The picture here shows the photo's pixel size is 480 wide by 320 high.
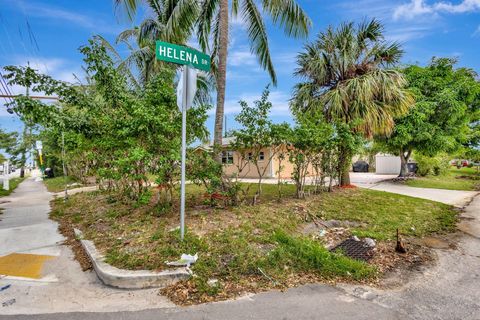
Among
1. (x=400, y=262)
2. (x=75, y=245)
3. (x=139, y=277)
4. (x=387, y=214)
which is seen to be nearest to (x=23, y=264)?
(x=75, y=245)

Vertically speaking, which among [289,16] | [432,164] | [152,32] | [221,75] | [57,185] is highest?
[152,32]

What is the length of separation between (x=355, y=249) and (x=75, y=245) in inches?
197

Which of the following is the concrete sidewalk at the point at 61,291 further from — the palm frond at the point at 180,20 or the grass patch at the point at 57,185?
the grass patch at the point at 57,185

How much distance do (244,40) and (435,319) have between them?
8597 millimetres

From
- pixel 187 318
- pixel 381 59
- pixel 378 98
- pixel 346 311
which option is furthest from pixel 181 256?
pixel 381 59

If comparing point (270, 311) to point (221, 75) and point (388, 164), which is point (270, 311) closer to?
point (221, 75)

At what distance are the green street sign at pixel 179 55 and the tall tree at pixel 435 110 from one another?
1201 centimetres

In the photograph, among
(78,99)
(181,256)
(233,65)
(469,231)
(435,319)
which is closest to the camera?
(435,319)

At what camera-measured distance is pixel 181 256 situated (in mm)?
3721

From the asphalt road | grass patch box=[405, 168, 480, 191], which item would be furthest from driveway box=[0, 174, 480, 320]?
grass patch box=[405, 168, 480, 191]

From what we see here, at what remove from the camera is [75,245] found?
497 cm

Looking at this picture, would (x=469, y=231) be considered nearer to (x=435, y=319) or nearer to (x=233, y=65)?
(x=435, y=319)

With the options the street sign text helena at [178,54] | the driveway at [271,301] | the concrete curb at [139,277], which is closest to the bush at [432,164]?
the driveway at [271,301]

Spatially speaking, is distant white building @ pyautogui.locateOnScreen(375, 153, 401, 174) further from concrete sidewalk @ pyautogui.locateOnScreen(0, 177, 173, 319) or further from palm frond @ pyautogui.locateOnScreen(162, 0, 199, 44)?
concrete sidewalk @ pyautogui.locateOnScreen(0, 177, 173, 319)
